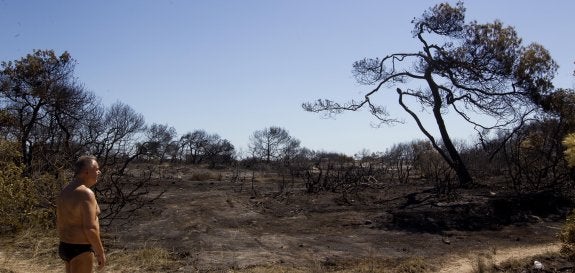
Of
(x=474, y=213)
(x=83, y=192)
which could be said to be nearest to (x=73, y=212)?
(x=83, y=192)

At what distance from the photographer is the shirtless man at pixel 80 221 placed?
509cm

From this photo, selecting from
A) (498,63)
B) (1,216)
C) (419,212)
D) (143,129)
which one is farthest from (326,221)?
(143,129)

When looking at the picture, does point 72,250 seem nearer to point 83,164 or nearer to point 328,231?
point 83,164

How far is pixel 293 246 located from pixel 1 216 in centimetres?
519

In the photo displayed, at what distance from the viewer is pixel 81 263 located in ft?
17.1

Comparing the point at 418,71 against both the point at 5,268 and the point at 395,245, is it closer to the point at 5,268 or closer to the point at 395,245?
the point at 395,245

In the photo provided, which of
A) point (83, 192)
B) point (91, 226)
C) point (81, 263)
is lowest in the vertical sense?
point (81, 263)

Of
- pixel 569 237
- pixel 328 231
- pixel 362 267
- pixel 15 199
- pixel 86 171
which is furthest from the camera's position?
pixel 328 231

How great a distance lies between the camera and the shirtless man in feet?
16.7

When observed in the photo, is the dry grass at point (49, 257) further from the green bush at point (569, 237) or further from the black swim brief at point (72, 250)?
the green bush at point (569, 237)

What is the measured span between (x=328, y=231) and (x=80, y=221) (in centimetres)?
730

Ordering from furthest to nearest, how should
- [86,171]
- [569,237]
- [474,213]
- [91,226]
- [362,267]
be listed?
[474,213] < [362,267] < [569,237] < [86,171] < [91,226]

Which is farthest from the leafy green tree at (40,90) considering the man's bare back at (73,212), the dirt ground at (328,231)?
the man's bare back at (73,212)

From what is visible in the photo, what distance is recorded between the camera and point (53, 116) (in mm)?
21859
